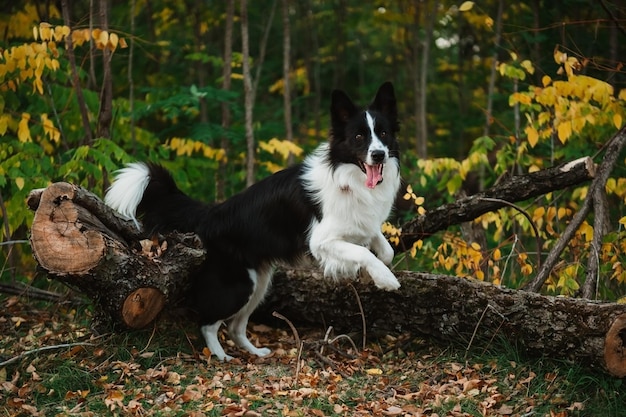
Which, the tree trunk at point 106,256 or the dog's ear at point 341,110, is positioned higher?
the dog's ear at point 341,110

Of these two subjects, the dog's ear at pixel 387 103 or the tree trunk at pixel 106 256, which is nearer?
the tree trunk at pixel 106 256

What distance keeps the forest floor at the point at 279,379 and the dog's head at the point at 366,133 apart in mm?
1292

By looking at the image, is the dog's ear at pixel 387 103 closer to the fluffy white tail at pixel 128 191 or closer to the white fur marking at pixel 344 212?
the white fur marking at pixel 344 212

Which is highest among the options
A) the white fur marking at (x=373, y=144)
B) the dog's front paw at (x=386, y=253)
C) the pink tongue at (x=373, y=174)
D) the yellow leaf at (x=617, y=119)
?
the yellow leaf at (x=617, y=119)

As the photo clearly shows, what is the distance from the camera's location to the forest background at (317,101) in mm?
5859

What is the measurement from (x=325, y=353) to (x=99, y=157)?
97.6 inches

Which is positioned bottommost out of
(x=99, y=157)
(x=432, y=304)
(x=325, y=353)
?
(x=325, y=353)

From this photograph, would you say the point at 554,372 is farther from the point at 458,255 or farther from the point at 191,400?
the point at 191,400

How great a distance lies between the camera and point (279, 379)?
4.69 m

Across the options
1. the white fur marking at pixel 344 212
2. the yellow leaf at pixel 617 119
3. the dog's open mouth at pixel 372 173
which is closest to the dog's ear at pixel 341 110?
the white fur marking at pixel 344 212

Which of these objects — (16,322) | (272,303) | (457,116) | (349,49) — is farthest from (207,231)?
(349,49)

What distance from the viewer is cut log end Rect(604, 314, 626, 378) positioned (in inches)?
158

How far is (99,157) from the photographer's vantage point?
596cm

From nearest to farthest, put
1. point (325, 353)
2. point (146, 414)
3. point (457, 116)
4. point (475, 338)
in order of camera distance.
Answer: point (146, 414), point (475, 338), point (325, 353), point (457, 116)
